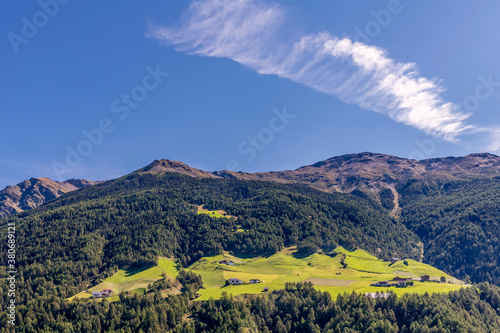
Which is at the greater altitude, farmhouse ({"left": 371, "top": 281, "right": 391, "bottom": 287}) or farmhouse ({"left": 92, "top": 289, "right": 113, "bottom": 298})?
farmhouse ({"left": 92, "top": 289, "right": 113, "bottom": 298})

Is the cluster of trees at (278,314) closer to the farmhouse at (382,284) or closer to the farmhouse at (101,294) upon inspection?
the farmhouse at (101,294)

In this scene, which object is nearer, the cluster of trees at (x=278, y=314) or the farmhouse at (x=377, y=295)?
the cluster of trees at (x=278, y=314)

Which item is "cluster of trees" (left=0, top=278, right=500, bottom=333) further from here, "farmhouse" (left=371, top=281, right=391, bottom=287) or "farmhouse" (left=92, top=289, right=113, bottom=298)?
"farmhouse" (left=371, top=281, right=391, bottom=287)

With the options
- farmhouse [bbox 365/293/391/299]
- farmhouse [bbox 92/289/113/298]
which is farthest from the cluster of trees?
farmhouse [bbox 92/289/113/298]

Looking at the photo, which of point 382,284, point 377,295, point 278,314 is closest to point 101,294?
point 278,314

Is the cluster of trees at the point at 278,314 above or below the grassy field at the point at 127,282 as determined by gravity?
below

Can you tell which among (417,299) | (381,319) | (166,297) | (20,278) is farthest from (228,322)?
(20,278)

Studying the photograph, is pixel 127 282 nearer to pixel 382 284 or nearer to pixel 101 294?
pixel 101 294

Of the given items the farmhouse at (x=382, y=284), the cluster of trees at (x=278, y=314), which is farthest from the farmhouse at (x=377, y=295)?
the farmhouse at (x=382, y=284)

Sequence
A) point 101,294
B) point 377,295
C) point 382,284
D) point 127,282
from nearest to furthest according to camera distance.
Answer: point 377,295
point 101,294
point 382,284
point 127,282
